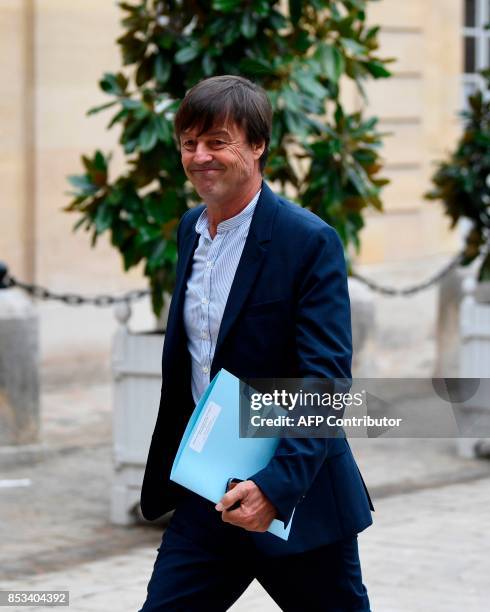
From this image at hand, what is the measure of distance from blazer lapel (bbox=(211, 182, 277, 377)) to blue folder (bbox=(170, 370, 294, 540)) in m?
0.14

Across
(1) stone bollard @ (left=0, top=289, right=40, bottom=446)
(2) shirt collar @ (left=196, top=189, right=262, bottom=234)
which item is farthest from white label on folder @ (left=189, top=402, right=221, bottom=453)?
(1) stone bollard @ (left=0, top=289, right=40, bottom=446)

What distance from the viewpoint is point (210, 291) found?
3584 millimetres

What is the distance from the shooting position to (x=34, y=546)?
6754 millimetres

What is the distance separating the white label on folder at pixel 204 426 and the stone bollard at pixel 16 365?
5.11 m

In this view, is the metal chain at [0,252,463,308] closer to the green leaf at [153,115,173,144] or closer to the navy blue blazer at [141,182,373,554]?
the green leaf at [153,115,173,144]

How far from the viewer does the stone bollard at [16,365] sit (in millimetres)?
8367

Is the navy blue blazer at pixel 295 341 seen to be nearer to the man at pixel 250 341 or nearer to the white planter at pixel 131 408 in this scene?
the man at pixel 250 341

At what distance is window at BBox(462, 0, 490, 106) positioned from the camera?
612 inches

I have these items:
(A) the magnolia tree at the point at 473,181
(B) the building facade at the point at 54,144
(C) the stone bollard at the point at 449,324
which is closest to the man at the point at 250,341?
(A) the magnolia tree at the point at 473,181

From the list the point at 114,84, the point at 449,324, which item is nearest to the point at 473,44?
the point at 449,324

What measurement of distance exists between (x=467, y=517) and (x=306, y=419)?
422 cm

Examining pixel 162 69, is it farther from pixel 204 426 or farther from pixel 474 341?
pixel 204 426

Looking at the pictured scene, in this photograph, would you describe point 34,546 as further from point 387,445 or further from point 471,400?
point 387,445

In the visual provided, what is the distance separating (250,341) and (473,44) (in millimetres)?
12707
